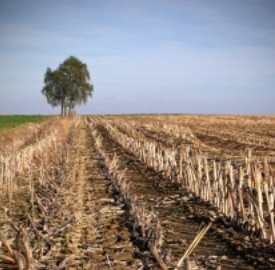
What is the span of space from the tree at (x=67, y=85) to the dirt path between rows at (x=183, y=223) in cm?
6793

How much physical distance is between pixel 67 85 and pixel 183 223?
7348cm

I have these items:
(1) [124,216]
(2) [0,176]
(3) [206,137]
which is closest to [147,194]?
(1) [124,216]

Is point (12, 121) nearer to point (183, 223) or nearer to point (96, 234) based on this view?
point (183, 223)

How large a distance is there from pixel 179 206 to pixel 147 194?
57.9 inches

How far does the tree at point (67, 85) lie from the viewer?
8044 centimetres

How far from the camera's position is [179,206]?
9289 mm

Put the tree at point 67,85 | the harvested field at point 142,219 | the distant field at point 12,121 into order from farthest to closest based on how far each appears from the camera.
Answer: the tree at point 67,85
the distant field at point 12,121
the harvested field at point 142,219

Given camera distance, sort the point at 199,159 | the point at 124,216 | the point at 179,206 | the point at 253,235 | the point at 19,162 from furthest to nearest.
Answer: the point at 19,162 < the point at 199,159 < the point at 179,206 < the point at 124,216 < the point at 253,235

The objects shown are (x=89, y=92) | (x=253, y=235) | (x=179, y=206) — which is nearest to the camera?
(x=253, y=235)

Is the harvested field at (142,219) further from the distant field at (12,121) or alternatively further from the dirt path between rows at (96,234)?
the distant field at (12,121)

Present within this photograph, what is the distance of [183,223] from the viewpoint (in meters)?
8.05

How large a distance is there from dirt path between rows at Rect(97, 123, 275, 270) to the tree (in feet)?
223

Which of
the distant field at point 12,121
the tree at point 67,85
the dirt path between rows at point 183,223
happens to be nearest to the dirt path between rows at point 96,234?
the dirt path between rows at point 183,223

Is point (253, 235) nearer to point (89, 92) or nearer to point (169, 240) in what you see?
point (169, 240)
